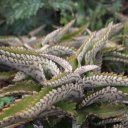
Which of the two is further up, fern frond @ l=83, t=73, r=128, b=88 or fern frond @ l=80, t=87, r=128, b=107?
fern frond @ l=83, t=73, r=128, b=88

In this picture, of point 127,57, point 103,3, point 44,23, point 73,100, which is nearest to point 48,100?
point 73,100

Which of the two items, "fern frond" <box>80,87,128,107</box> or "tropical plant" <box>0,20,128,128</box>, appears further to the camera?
"fern frond" <box>80,87,128,107</box>

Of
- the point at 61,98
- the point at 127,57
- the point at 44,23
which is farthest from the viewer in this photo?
the point at 44,23

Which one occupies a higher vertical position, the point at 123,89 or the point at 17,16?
the point at 17,16

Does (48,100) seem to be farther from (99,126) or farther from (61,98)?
(99,126)

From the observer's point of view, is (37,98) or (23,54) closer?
(37,98)

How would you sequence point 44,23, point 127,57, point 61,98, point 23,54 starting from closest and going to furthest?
point 61,98 < point 23,54 < point 127,57 < point 44,23

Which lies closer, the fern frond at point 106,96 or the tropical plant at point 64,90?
the tropical plant at point 64,90

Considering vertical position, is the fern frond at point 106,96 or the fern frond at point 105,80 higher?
the fern frond at point 105,80

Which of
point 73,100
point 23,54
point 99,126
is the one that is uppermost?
point 23,54
